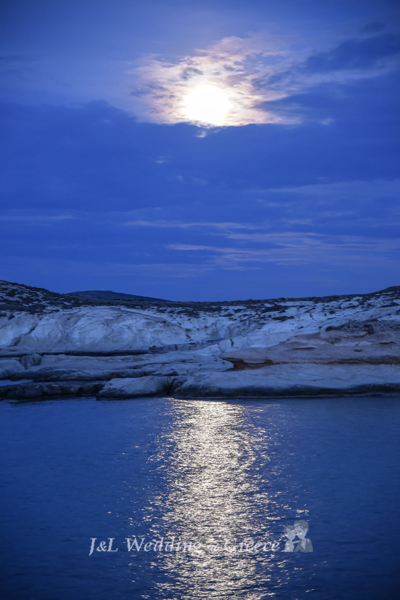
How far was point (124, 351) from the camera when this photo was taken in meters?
31.0

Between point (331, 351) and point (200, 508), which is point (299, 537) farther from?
point (331, 351)

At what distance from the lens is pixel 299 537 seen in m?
6.97

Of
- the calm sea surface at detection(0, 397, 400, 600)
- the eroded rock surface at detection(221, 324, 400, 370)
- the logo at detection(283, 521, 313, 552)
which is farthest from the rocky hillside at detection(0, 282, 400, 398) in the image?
the logo at detection(283, 521, 313, 552)

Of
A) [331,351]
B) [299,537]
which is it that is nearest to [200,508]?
[299,537]

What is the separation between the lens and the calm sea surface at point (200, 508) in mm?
5973

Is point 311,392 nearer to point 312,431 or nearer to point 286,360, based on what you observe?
point 286,360

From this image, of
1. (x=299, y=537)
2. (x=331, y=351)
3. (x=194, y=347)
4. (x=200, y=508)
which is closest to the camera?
(x=299, y=537)

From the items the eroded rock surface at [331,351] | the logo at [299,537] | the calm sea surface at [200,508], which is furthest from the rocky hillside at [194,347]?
the logo at [299,537]

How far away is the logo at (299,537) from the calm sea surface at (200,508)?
104 millimetres

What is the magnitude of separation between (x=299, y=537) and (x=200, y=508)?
63.0 inches

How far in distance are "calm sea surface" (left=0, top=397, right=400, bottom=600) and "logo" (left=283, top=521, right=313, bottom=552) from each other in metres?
0.10

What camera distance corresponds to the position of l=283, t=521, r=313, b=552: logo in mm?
6698

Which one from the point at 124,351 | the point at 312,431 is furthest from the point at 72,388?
the point at 124,351

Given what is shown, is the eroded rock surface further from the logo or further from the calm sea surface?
the logo
